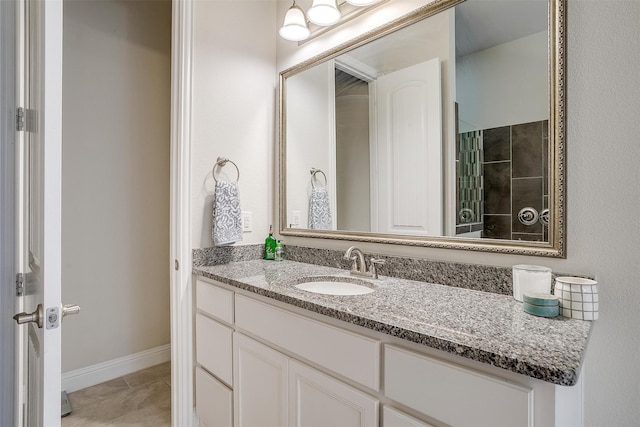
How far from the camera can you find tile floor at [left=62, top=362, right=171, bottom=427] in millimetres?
1826

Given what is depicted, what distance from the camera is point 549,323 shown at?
0.87m

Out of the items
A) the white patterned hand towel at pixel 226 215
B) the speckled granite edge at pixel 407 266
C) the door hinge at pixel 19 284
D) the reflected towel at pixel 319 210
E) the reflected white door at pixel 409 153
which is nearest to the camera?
the door hinge at pixel 19 284

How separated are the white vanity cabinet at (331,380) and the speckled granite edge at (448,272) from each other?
0.37 m

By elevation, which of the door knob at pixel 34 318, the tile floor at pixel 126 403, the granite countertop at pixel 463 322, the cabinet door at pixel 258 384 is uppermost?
the door knob at pixel 34 318

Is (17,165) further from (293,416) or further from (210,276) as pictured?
(293,416)

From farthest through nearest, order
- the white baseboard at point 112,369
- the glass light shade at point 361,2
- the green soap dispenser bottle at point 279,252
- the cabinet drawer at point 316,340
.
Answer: the white baseboard at point 112,369, the green soap dispenser bottle at point 279,252, the glass light shade at point 361,2, the cabinet drawer at point 316,340

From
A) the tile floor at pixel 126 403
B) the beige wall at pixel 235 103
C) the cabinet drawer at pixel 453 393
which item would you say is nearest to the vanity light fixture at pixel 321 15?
the beige wall at pixel 235 103

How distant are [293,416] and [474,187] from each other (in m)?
1.05

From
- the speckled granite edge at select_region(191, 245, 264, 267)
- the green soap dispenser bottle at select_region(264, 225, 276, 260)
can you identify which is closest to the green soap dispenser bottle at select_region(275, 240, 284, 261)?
the green soap dispenser bottle at select_region(264, 225, 276, 260)

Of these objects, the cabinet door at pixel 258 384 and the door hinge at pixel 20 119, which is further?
the cabinet door at pixel 258 384

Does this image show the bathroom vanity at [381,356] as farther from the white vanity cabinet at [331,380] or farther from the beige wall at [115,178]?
the beige wall at [115,178]

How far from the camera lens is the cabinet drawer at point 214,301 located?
1.48 meters

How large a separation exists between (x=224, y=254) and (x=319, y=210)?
1.90 feet

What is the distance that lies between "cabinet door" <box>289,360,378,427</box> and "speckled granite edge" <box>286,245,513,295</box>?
22.5 inches
